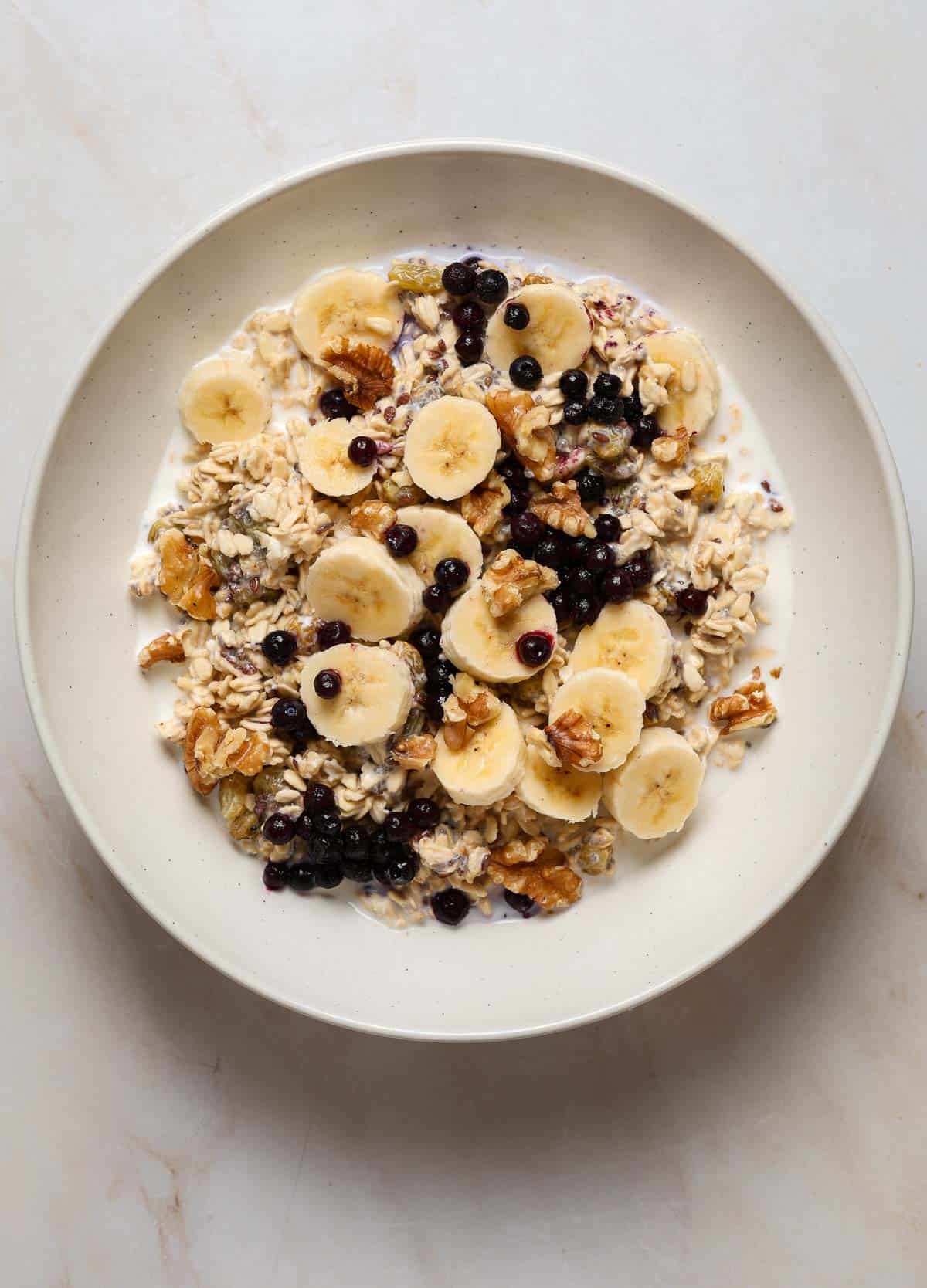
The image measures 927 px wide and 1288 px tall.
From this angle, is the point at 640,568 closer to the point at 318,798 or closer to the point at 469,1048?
the point at 318,798

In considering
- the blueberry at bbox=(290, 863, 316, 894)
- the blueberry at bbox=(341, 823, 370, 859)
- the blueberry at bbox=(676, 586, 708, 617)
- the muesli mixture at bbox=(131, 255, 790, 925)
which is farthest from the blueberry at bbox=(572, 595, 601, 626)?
the blueberry at bbox=(290, 863, 316, 894)

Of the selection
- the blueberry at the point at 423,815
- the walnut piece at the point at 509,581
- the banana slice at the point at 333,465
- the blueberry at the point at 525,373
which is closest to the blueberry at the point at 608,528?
the walnut piece at the point at 509,581

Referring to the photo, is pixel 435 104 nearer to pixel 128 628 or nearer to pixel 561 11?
pixel 561 11

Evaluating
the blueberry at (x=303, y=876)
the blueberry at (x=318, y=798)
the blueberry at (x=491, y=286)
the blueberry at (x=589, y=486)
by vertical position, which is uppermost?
the blueberry at (x=491, y=286)

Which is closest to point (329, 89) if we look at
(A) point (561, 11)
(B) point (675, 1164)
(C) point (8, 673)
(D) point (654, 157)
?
(A) point (561, 11)

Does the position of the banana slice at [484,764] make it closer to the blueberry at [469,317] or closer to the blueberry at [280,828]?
the blueberry at [280,828]

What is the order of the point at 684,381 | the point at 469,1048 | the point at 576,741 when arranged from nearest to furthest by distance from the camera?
the point at 576,741, the point at 684,381, the point at 469,1048

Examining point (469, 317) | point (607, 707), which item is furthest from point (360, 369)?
point (607, 707)
